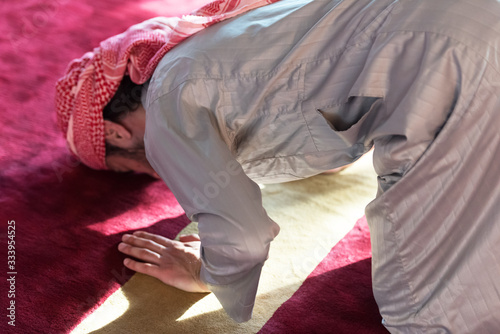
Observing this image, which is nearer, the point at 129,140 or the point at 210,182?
the point at 210,182

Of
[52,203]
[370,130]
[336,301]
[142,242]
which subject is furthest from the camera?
[52,203]

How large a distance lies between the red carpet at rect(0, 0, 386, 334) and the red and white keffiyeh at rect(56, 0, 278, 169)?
141 mm

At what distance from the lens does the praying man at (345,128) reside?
0.93 metres

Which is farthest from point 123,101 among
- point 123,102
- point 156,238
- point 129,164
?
point 156,238

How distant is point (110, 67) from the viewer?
1.31m

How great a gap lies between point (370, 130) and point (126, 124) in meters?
0.64

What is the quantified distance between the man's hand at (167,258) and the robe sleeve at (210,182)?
6.4 inches

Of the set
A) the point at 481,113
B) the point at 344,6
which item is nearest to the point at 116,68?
the point at 344,6

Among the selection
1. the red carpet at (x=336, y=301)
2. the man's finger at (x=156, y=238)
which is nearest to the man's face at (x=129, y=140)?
the man's finger at (x=156, y=238)

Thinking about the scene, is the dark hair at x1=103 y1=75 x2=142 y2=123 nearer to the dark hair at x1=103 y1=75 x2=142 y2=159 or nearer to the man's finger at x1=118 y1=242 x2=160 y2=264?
the dark hair at x1=103 y1=75 x2=142 y2=159

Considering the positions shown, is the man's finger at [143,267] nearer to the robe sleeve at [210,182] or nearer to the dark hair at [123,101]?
the robe sleeve at [210,182]

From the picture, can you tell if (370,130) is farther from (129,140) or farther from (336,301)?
(129,140)

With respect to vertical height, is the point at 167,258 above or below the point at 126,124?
below

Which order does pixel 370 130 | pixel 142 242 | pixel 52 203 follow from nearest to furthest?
1. pixel 370 130
2. pixel 142 242
3. pixel 52 203
